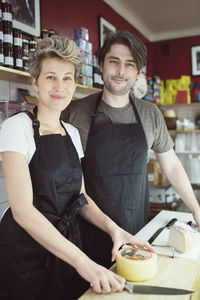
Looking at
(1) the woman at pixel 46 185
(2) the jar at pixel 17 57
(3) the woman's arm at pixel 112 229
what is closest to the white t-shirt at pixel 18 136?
(1) the woman at pixel 46 185

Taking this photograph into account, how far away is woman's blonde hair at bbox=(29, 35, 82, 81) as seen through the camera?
1228 millimetres

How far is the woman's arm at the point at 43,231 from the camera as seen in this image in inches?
37.4

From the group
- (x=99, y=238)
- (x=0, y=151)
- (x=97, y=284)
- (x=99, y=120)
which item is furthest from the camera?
(x=99, y=120)

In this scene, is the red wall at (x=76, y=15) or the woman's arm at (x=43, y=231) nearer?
the woman's arm at (x=43, y=231)

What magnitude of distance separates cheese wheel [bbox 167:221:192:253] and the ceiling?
3.66 m

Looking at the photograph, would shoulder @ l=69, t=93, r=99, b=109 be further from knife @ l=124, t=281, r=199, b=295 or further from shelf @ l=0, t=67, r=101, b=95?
knife @ l=124, t=281, r=199, b=295

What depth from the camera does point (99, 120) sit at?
71.4 inches

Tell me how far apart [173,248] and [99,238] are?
511 millimetres

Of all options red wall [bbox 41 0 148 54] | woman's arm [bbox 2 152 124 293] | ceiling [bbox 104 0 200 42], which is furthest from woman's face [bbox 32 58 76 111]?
ceiling [bbox 104 0 200 42]

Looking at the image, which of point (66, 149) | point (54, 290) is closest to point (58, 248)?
point (54, 290)

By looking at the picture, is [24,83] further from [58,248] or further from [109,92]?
[58,248]

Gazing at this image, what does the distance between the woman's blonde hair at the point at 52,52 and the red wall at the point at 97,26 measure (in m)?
Result: 1.87

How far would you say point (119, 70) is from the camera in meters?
1.77

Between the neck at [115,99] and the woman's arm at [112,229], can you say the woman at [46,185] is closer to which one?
the woman's arm at [112,229]
